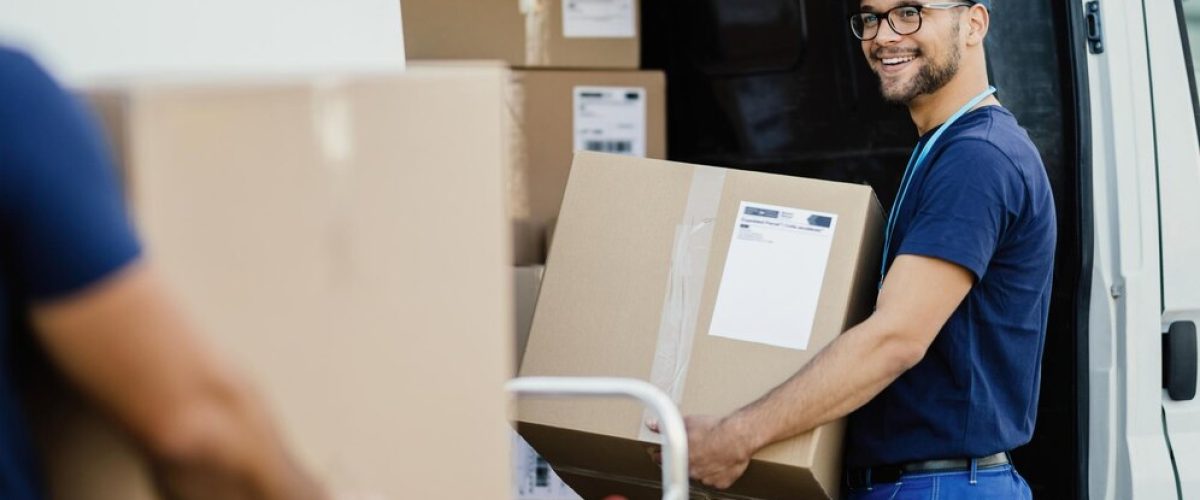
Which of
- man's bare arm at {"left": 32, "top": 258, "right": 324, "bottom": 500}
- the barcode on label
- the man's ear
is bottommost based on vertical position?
the barcode on label

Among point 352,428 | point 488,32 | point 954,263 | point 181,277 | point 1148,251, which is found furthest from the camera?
point 488,32

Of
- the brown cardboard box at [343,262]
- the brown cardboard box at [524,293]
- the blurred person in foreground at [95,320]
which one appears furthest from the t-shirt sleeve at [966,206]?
the blurred person in foreground at [95,320]

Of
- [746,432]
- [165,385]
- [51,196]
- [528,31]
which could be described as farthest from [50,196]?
[528,31]

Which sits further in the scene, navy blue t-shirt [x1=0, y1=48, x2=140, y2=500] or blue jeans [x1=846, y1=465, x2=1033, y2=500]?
blue jeans [x1=846, y1=465, x2=1033, y2=500]

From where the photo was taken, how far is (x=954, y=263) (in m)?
2.08

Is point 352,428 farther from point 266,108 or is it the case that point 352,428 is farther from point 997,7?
point 997,7

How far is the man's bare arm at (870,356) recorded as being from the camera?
203cm

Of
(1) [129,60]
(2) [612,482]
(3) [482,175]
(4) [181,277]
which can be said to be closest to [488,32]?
(2) [612,482]

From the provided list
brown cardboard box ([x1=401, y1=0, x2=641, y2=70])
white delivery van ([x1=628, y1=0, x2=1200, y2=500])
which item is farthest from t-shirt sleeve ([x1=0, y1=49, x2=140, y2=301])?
brown cardboard box ([x1=401, y1=0, x2=641, y2=70])

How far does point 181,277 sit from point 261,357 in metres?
0.09

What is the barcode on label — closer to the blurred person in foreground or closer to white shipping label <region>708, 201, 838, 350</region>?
white shipping label <region>708, 201, 838, 350</region>

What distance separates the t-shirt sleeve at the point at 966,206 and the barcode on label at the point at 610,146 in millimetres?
1287

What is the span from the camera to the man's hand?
2.05 meters

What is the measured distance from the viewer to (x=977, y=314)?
218 centimetres
